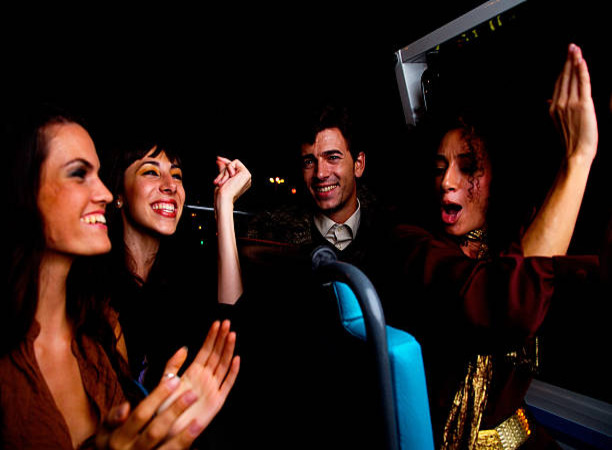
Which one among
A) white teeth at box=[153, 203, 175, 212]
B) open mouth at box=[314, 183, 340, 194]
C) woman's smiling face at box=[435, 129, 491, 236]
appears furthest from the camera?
open mouth at box=[314, 183, 340, 194]

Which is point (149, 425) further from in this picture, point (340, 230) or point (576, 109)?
point (340, 230)

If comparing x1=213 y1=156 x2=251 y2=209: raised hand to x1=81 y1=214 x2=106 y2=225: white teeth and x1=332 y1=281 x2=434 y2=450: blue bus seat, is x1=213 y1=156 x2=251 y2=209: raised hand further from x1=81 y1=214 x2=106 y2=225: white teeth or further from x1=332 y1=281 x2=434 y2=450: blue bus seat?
x1=332 y1=281 x2=434 y2=450: blue bus seat

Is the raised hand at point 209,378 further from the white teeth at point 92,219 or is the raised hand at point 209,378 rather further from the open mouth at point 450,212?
the open mouth at point 450,212

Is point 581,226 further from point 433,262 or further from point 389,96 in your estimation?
point 389,96

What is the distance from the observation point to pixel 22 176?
44.9 inches

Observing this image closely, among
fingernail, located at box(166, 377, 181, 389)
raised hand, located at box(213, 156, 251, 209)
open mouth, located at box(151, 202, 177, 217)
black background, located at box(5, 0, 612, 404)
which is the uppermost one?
black background, located at box(5, 0, 612, 404)

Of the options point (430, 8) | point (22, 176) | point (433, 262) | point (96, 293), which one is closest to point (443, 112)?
point (433, 262)

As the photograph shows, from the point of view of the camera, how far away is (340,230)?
2.57 m

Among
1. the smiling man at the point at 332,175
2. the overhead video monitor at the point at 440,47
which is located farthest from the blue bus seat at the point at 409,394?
the smiling man at the point at 332,175

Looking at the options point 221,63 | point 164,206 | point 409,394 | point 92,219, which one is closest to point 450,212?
point 409,394

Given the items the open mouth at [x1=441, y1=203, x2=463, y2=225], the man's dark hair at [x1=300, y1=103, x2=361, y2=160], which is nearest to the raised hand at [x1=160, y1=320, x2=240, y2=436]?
the open mouth at [x1=441, y1=203, x2=463, y2=225]

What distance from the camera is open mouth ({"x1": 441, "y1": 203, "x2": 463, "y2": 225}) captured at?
1450 millimetres

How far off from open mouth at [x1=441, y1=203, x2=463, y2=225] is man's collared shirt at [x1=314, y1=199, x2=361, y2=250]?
3.65ft

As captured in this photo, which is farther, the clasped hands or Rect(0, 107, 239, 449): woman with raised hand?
Rect(0, 107, 239, 449): woman with raised hand
